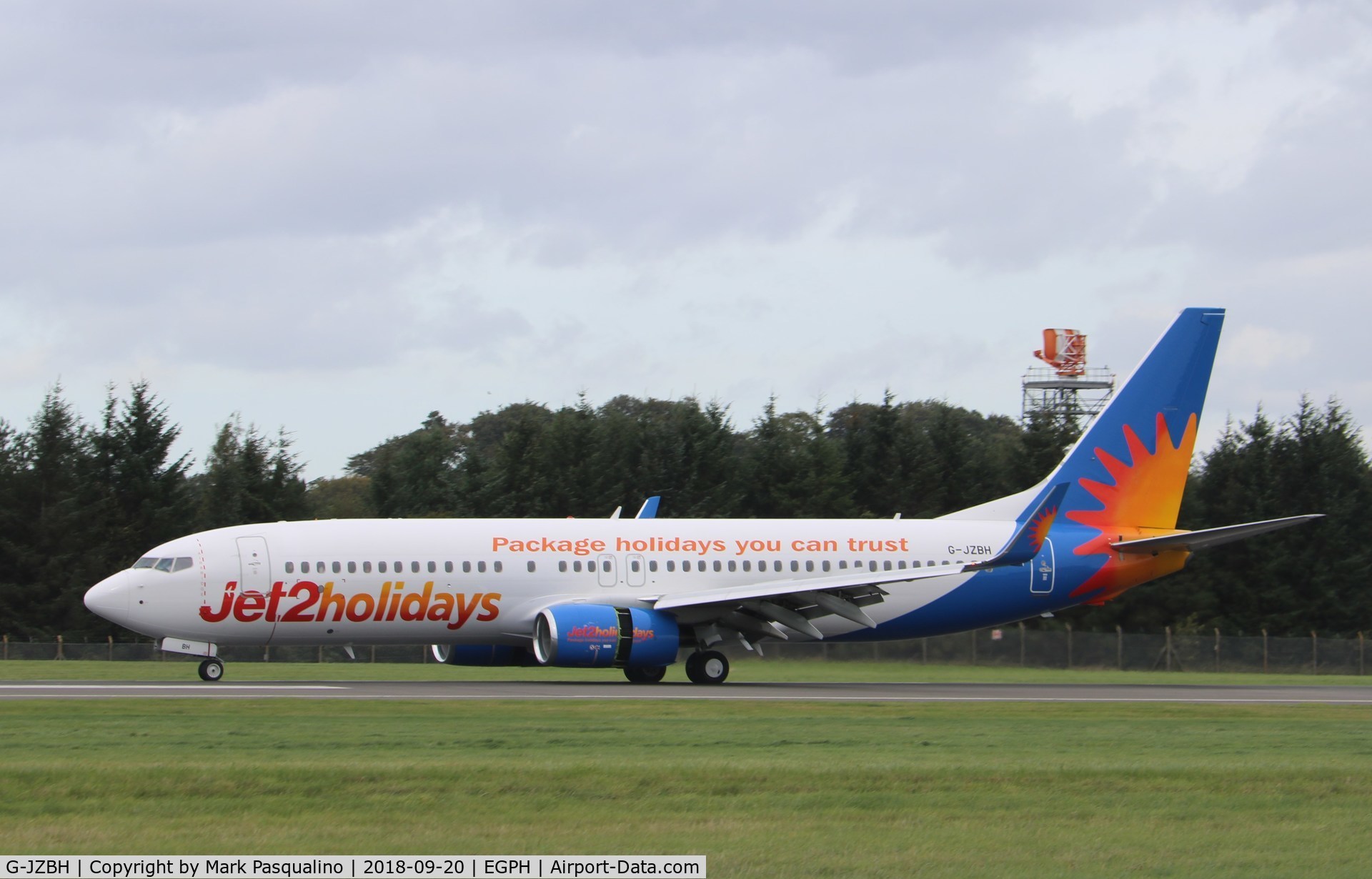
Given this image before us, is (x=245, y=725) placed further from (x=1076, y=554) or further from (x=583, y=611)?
(x=1076, y=554)

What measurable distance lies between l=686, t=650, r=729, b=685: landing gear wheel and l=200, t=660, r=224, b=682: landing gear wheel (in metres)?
9.66

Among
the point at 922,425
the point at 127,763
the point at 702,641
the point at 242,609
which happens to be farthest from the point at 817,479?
the point at 127,763

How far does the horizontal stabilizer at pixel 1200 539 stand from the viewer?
108 ft

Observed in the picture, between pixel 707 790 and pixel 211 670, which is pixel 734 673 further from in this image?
pixel 707 790

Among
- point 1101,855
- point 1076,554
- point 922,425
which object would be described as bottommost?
point 1101,855

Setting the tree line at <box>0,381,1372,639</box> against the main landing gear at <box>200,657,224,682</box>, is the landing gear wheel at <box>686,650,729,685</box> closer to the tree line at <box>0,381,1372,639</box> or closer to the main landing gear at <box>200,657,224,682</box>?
the main landing gear at <box>200,657,224,682</box>

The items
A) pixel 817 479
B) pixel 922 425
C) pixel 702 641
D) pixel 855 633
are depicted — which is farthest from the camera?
pixel 922 425

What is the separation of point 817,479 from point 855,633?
1021 inches

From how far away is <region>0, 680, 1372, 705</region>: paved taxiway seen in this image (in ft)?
89.9

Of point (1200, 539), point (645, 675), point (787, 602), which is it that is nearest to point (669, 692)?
point (645, 675)

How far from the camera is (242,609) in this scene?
3234 cm
